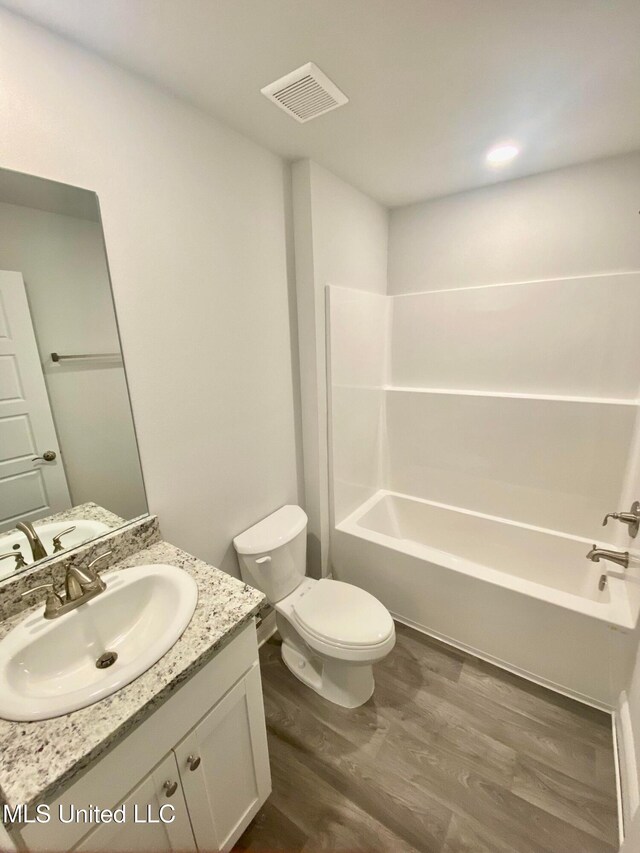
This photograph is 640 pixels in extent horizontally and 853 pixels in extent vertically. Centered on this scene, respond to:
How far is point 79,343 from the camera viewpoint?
1.12m

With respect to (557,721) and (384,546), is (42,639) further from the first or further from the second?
(557,721)

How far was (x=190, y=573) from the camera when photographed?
112 cm

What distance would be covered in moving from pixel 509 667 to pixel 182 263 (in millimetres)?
2318

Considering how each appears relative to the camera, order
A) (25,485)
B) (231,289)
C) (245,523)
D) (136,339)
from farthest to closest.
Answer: (245,523), (231,289), (136,339), (25,485)

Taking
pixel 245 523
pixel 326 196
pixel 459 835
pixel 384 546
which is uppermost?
pixel 326 196

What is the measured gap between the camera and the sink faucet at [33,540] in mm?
1027


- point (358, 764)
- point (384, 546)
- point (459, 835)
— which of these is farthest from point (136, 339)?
point (459, 835)

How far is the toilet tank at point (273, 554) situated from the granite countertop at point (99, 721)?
59 cm

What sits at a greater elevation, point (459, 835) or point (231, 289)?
point (231, 289)

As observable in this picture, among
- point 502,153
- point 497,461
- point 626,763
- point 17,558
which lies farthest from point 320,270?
point 626,763

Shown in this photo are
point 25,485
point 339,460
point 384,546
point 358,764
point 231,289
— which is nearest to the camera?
point 25,485

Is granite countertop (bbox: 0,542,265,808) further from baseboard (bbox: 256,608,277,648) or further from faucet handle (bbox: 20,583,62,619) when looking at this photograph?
baseboard (bbox: 256,608,277,648)

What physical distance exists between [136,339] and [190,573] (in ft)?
2.60

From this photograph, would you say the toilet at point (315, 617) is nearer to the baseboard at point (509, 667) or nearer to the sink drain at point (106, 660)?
the baseboard at point (509, 667)
